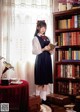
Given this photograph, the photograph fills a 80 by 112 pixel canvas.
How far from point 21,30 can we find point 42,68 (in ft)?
2.43

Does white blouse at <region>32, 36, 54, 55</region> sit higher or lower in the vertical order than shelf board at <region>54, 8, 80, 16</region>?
lower

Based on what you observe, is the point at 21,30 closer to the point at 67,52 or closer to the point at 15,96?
the point at 67,52

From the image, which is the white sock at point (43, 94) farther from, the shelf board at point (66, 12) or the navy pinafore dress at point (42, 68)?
the shelf board at point (66, 12)

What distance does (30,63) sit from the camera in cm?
395

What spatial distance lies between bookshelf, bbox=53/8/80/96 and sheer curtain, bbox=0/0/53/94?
22 cm

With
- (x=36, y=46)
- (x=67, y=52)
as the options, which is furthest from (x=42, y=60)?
(x=67, y=52)

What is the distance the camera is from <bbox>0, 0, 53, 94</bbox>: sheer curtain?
12.1 ft

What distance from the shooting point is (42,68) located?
12.1ft

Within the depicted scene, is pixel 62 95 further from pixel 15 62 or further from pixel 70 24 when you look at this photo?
pixel 70 24

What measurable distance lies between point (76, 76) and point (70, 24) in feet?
2.91

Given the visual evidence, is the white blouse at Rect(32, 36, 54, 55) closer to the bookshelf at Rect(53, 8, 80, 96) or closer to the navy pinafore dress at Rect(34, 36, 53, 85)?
the navy pinafore dress at Rect(34, 36, 53, 85)

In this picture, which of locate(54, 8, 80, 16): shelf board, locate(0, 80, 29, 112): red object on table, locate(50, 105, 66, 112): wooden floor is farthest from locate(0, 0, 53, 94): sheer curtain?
locate(0, 80, 29, 112): red object on table

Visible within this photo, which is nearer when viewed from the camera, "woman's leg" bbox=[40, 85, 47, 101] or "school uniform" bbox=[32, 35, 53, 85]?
"school uniform" bbox=[32, 35, 53, 85]

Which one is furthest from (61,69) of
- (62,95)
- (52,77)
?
(62,95)
